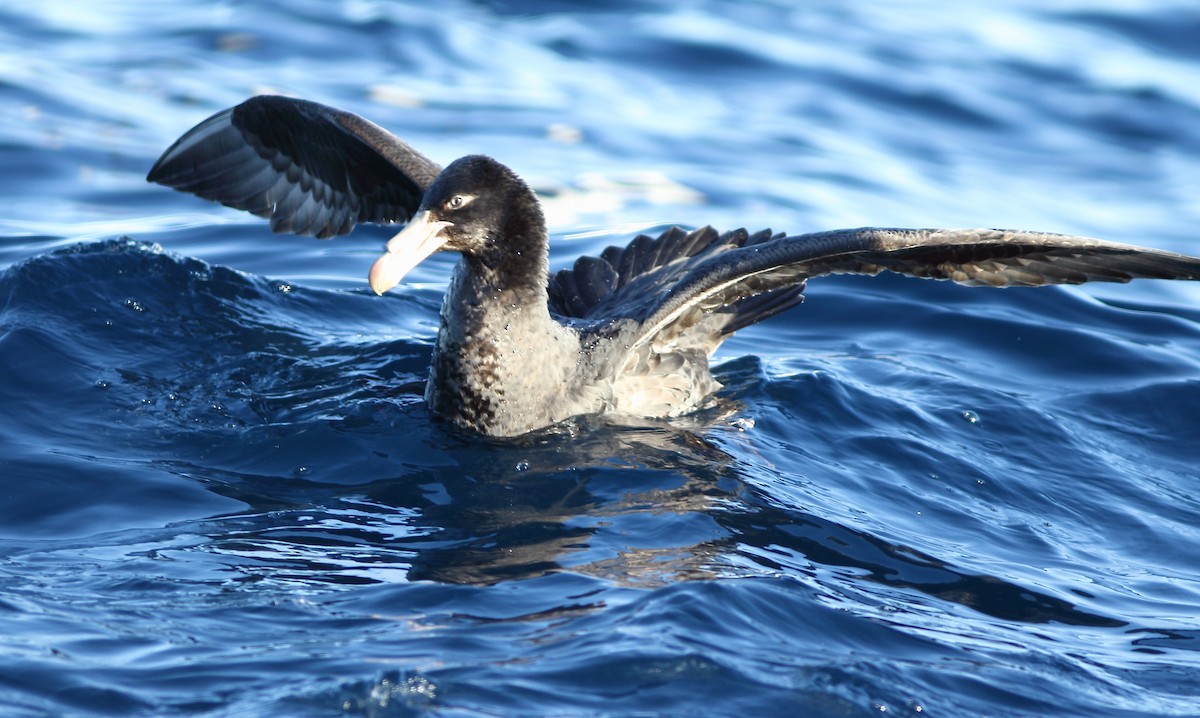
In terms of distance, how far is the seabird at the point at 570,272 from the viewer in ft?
20.7

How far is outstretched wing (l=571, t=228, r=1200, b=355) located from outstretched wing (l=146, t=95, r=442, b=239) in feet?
6.34

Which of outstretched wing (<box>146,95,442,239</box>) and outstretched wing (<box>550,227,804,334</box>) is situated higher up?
outstretched wing (<box>146,95,442,239</box>)

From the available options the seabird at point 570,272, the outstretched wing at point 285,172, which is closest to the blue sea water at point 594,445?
the seabird at point 570,272

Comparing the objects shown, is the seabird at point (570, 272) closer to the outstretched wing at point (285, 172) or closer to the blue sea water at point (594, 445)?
the outstretched wing at point (285, 172)

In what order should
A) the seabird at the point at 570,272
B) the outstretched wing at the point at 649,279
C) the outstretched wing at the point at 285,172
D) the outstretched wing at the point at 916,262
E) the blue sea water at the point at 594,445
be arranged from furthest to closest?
1. the outstretched wing at the point at 285,172
2. the outstretched wing at the point at 649,279
3. the seabird at the point at 570,272
4. the outstretched wing at the point at 916,262
5. the blue sea water at the point at 594,445

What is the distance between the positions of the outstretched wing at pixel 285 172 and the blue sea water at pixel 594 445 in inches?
18.2

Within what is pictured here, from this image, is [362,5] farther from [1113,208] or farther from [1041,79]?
[1113,208]

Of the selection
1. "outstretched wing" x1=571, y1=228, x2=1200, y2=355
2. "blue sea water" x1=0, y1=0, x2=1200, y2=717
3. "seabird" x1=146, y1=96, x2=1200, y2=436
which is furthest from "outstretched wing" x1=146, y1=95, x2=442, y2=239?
"outstretched wing" x1=571, y1=228, x2=1200, y2=355

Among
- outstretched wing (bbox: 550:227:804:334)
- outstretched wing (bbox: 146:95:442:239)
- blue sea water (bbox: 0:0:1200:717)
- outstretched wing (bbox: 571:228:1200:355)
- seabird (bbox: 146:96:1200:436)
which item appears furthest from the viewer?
outstretched wing (bbox: 146:95:442:239)

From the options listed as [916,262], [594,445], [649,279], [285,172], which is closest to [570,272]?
[649,279]

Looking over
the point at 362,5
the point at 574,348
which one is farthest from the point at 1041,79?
the point at 574,348

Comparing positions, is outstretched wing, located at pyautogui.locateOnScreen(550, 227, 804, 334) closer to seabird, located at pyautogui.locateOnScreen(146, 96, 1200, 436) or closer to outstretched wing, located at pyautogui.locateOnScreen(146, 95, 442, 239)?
seabird, located at pyautogui.locateOnScreen(146, 96, 1200, 436)

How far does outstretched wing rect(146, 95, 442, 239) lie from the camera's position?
8.09 metres

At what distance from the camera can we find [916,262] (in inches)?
258
